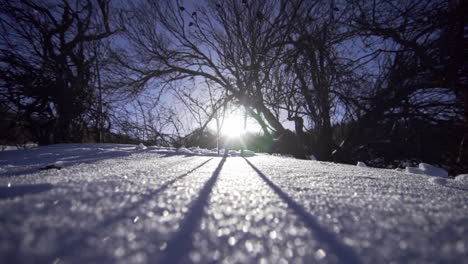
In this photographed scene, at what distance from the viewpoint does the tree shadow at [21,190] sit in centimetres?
22

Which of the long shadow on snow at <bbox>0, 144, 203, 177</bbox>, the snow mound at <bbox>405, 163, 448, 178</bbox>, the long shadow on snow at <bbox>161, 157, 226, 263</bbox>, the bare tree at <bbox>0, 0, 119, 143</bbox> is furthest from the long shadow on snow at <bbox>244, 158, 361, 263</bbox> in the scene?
the bare tree at <bbox>0, 0, 119, 143</bbox>

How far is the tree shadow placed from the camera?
0.22 metres

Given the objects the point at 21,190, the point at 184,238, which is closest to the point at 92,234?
the point at 184,238

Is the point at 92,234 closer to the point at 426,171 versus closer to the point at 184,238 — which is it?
the point at 184,238

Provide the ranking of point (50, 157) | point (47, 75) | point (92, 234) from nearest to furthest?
point (92, 234)
point (50, 157)
point (47, 75)

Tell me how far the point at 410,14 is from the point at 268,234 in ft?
7.59

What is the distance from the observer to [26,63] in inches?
73.0

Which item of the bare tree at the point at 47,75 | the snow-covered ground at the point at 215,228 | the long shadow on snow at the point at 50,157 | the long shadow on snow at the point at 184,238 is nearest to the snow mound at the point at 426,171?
the snow-covered ground at the point at 215,228

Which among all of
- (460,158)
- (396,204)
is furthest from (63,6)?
(460,158)

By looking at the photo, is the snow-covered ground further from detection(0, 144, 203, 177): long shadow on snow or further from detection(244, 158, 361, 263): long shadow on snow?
detection(0, 144, 203, 177): long shadow on snow

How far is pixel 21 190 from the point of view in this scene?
24 centimetres

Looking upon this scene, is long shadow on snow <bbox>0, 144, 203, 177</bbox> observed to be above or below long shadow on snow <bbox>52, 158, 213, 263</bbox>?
above

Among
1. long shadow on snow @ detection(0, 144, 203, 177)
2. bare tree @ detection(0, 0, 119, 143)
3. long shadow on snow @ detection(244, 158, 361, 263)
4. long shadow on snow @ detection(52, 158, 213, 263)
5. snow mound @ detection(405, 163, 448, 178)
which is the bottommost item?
snow mound @ detection(405, 163, 448, 178)

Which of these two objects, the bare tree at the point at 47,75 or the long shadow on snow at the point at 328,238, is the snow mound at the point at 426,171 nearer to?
the long shadow on snow at the point at 328,238
